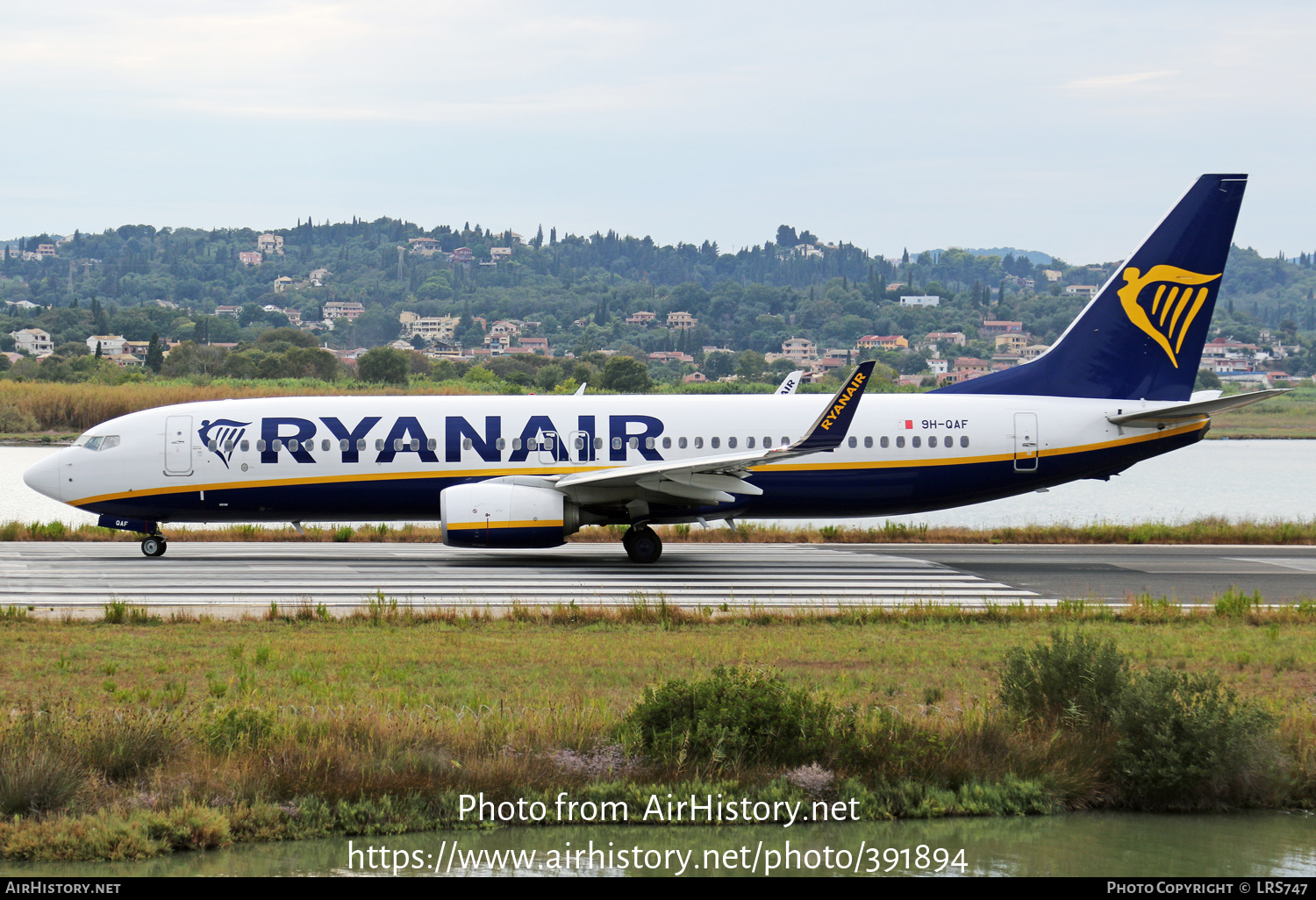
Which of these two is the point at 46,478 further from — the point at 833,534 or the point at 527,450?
the point at 833,534

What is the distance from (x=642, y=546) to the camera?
25.4 metres

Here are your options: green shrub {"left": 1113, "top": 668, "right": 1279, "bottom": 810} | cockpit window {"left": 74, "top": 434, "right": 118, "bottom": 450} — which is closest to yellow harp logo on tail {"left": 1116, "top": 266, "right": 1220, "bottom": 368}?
green shrub {"left": 1113, "top": 668, "right": 1279, "bottom": 810}

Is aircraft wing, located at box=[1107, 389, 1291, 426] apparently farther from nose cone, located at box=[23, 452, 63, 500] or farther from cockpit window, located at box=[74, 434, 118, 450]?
A: nose cone, located at box=[23, 452, 63, 500]

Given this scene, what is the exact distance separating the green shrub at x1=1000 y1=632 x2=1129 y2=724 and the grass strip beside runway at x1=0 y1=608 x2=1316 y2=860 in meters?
0.24

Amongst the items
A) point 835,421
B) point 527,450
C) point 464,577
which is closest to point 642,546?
point 527,450

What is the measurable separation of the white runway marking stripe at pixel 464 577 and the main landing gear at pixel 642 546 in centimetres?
30

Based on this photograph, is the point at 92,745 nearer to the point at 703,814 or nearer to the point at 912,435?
the point at 703,814

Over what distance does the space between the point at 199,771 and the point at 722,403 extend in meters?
18.5

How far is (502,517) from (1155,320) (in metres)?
15.5

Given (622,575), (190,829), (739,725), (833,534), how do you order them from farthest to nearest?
(833,534) → (622,575) → (739,725) → (190,829)

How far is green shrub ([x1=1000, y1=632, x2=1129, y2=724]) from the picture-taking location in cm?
1137
